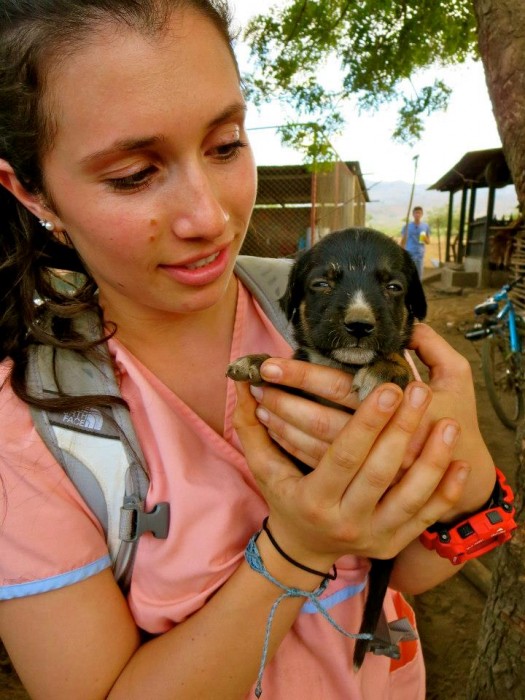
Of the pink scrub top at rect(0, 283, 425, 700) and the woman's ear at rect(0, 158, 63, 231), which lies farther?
the woman's ear at rect(0, 158, 63, 231)

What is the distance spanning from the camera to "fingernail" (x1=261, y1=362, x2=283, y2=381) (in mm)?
1370

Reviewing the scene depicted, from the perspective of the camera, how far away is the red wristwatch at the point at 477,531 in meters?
1.44

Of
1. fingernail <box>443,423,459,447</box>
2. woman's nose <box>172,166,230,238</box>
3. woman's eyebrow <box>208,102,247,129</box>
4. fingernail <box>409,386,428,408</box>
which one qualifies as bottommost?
fingernail <box>443,423,459,447</box>

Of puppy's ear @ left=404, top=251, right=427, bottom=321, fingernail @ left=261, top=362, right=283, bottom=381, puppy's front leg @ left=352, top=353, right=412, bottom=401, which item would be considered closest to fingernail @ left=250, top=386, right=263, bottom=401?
fingernail @ left=261, top=362, right=283, bottom=381

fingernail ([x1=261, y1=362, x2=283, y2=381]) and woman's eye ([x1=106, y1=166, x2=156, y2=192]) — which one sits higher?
woman's eye ([x1=106, y1=166, x2=156, y2=192])

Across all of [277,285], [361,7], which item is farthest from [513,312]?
[277,285]

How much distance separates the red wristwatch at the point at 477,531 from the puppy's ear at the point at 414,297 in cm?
81

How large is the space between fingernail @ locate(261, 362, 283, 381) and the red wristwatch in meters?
0.69

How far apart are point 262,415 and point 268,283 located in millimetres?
629

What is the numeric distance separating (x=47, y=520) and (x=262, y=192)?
9285 mm

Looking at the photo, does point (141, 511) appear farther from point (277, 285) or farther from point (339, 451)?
point (277, 285)

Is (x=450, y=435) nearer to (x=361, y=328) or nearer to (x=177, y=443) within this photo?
(x=361, y=328)

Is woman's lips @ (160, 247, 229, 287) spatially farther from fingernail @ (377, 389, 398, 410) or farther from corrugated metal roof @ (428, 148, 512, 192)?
corrugated metal roof @ (428, 148, 512, 192)

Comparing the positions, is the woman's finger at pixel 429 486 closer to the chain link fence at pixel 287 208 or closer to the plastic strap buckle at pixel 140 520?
the plastic strap buckle at pixel 140 520
